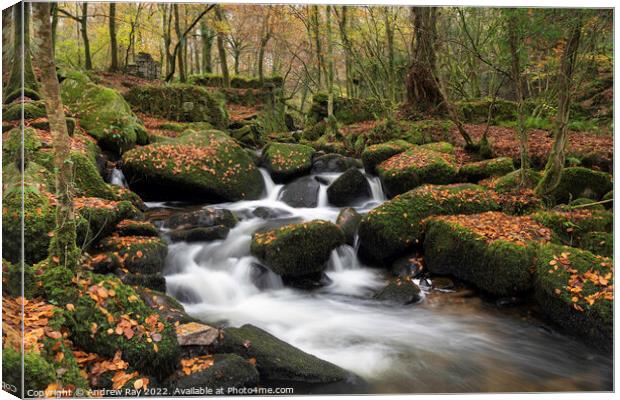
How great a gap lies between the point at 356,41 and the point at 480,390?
9.82 metres

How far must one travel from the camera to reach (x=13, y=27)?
3.03 m

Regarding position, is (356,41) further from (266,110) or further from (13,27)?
(13,27)

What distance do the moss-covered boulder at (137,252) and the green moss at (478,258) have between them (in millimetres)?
3639

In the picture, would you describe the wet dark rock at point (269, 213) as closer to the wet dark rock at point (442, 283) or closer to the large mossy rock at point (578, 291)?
the wet dark rock at point (442, 283)

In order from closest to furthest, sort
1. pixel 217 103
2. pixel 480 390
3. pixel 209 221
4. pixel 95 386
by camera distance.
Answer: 1. pixel 95 386
2. pixel 480 390
3. pixel 209 221
4. pixel 217 103

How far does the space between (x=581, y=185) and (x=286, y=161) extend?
18.0 feet

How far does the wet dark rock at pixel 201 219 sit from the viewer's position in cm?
663

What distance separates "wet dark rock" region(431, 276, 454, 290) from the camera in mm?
5723

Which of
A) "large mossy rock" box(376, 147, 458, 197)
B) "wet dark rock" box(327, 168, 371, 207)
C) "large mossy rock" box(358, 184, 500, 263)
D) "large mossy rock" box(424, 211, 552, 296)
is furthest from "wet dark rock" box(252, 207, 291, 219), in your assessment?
"large mossy rock" box(424, 211, 552, 296)

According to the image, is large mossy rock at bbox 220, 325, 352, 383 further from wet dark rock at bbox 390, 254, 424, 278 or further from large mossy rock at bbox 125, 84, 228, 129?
large mossy rock at bbox 125, 84, 228, 129

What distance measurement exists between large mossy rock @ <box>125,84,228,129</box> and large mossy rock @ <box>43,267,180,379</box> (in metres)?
8.11

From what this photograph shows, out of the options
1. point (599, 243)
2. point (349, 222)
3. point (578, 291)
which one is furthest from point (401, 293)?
point (599, 243)

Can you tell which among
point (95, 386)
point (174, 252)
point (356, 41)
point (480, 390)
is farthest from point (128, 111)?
point (480, 390)

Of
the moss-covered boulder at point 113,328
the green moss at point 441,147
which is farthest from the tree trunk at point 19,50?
the green moss at point 441,147
